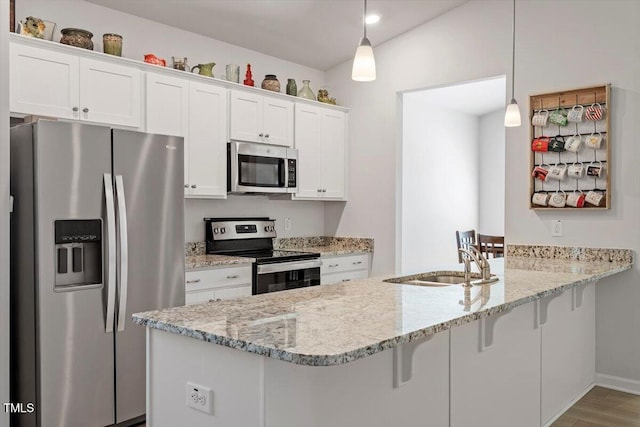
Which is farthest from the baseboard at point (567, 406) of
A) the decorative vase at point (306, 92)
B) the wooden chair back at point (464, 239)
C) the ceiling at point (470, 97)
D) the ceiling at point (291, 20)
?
the ceiling at point (470, 97)

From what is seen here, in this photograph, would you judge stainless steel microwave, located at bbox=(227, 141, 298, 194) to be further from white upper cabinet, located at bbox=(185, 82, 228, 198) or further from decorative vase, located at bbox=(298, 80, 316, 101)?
decorative vase, located at bbox=(298, 80, 316, 101)

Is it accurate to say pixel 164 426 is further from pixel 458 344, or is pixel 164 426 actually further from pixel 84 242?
pixel 84 242

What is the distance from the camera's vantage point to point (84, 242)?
115 inches

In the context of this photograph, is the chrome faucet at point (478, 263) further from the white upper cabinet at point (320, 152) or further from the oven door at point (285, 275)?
the white upper cabinet at point (320, 152)

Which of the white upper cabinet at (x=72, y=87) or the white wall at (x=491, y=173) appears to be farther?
the white wall at (x=491, y=173)

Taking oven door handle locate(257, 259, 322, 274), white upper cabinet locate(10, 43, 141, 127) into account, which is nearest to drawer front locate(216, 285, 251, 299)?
oven door handle locate(257, 259, 322, 274)

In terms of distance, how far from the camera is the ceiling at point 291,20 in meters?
4.08

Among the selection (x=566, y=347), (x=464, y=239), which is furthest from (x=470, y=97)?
(x=566, y=347)

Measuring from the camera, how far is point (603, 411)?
3305 millimetres

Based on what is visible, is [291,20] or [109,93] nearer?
[109,93]

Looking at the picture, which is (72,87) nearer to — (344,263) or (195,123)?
(195,123)

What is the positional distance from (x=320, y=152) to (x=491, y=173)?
3.57m

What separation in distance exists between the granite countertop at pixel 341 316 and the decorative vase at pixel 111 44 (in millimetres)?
2251

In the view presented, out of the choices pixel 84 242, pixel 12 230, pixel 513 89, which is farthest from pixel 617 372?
pixel 12 230
